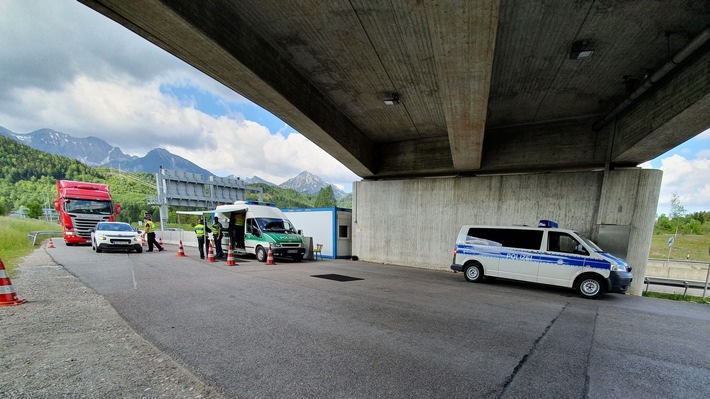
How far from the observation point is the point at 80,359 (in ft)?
10.2

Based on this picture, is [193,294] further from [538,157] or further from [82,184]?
[82,184]

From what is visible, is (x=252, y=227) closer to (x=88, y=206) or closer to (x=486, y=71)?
(x=88, y=206)

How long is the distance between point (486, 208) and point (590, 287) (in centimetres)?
465

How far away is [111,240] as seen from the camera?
1285 centimetres

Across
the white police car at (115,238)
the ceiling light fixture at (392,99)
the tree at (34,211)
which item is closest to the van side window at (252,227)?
the white police car at (115,238)

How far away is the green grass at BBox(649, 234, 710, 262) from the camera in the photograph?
28.6m

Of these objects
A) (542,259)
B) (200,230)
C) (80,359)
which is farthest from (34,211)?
(542,259)

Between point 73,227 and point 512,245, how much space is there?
72.8 ft

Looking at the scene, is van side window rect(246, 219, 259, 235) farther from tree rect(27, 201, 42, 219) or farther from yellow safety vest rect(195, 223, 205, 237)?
tree rect(27, 201, 42, 219)

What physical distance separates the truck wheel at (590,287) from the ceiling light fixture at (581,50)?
18.9 feet

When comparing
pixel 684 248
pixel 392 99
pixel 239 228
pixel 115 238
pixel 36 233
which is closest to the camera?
pixel 392 99

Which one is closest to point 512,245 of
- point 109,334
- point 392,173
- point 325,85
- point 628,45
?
point 628,45

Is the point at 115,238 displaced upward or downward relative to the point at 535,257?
downward

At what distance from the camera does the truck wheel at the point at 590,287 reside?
7387 mm
